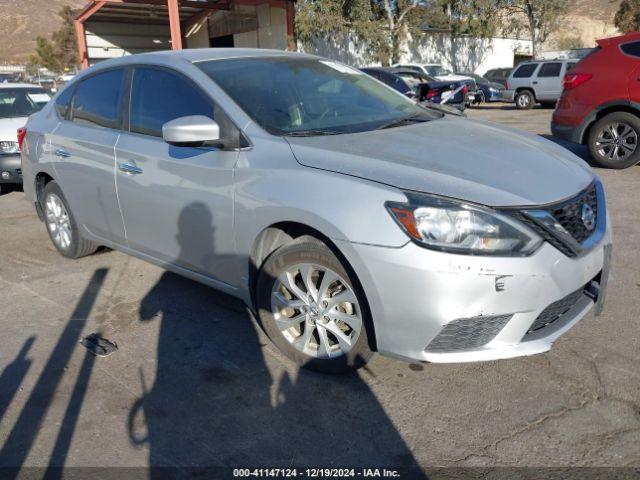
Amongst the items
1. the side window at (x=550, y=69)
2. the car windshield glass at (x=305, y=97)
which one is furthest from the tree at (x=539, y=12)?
the car windshield glass at (x=305, y=97)

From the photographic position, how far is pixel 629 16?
1656 inches

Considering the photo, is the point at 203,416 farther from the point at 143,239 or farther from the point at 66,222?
the point at 66,222

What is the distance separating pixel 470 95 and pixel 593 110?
1316 cm

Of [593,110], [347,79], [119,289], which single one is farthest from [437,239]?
[593,110]

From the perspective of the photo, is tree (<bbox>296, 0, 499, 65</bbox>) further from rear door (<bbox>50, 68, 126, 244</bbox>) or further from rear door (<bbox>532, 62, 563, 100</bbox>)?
rear door (<bbox>50, 68, 126, 244</bbox>)

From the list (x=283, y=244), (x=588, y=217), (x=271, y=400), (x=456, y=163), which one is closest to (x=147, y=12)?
(x=283, y=244)

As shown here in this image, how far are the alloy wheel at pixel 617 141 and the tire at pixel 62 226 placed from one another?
6475 mm

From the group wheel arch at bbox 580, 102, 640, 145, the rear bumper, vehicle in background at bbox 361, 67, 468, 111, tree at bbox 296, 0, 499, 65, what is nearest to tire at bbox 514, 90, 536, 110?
vehicle in background at bbox 361, 67, 468, 111

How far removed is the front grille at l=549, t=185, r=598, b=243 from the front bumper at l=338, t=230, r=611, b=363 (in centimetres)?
10

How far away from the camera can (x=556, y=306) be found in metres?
2.75

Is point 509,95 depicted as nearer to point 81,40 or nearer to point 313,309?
point 81,40

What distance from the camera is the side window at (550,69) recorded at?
19375 millimetres

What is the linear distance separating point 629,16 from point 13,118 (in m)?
45.0

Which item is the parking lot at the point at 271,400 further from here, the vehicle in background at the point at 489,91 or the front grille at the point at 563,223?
the vehicle in background at the point at 489,91
